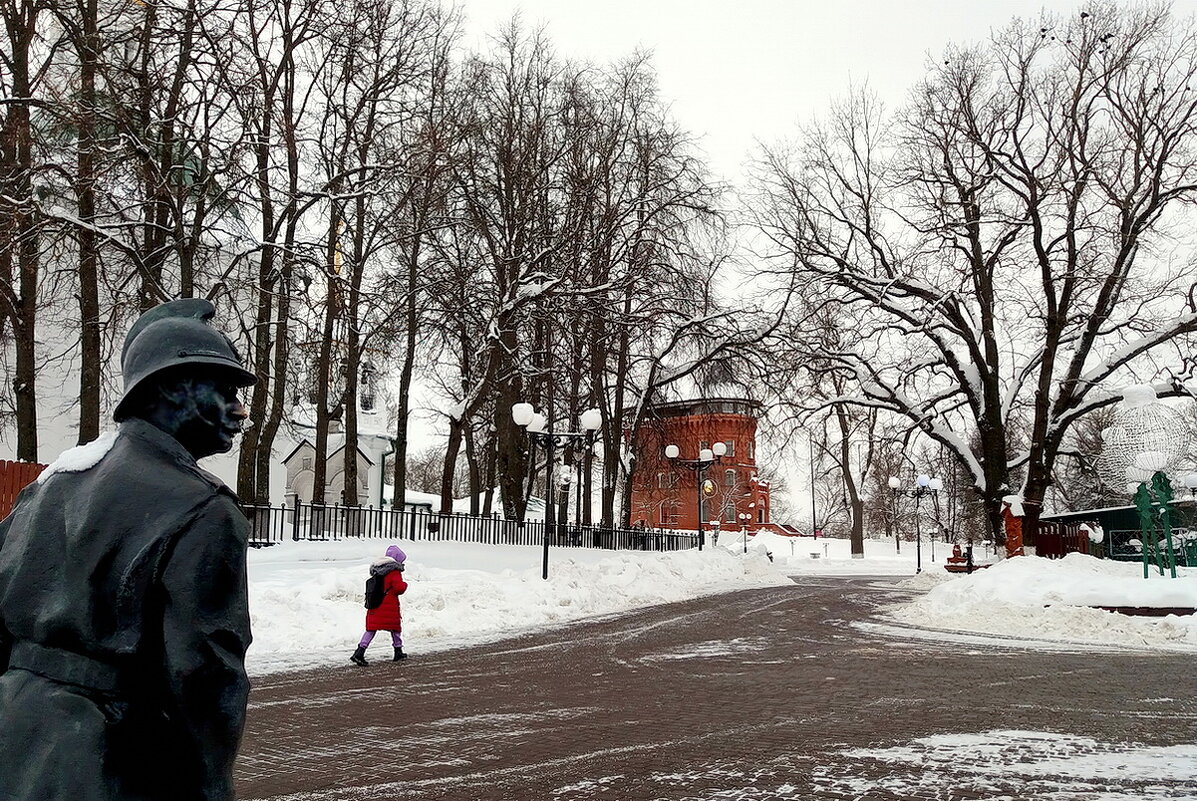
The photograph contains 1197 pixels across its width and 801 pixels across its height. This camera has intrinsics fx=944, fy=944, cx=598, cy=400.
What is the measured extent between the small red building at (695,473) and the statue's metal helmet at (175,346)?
29303mm

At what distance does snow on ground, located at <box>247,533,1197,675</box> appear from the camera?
14.9 metres

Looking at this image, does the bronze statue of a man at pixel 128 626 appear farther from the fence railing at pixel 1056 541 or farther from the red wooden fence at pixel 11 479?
the fence railing at pixel 1056 541

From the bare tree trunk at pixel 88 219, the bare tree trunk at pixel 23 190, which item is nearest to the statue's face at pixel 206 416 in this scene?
the bare tree trunk at pixel 88 219

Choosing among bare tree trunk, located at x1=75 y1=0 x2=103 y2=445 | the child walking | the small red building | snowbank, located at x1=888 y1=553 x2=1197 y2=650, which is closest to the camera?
the child walking

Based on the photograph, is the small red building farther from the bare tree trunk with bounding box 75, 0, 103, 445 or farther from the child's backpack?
the child's backpack

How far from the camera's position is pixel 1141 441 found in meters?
50.6

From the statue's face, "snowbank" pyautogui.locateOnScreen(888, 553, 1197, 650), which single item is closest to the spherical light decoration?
"snowbank" pyautogui.locateOnScreen(888, 553, 1197, 650)

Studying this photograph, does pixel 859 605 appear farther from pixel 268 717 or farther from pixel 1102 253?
pixel 268 717

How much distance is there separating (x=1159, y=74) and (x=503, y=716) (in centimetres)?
2762

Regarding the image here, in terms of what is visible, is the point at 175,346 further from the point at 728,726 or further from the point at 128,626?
the point at 728,726

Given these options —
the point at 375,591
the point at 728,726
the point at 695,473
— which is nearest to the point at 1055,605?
the point at 728,726

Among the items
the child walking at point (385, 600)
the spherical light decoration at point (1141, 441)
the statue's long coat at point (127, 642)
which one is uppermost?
the spherical light decoration at point (1141, 441)

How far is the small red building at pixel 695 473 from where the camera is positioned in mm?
35625

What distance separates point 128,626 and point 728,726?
710cm
